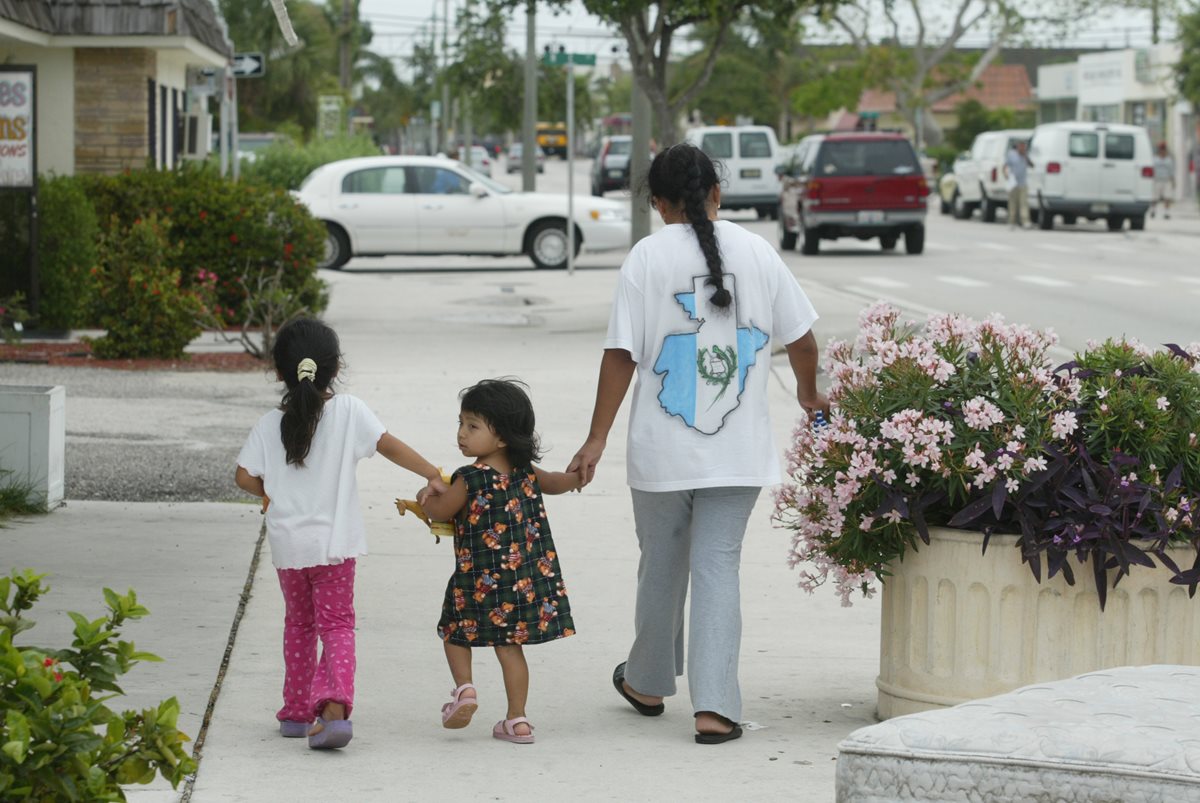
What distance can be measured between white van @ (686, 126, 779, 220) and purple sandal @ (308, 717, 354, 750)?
33604 millimetres

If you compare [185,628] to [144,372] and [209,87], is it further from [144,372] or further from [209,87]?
[209,87]

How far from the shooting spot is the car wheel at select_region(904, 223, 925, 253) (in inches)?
1144

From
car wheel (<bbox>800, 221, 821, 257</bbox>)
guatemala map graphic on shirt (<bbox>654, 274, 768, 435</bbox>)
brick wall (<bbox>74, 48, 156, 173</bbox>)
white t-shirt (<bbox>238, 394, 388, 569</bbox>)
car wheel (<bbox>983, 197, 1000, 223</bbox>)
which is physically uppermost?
brick wall (<bbox>74, 48, 156, 173</bbox>)

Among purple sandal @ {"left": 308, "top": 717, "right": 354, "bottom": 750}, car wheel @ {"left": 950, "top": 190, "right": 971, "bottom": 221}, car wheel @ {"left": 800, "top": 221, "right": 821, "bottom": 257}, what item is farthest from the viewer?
car wheel @ {"left": 950, "top": 190, "right": 971, "bottom": 221}

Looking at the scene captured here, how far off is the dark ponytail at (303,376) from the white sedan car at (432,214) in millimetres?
19764

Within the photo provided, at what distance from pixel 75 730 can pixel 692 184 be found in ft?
8.57

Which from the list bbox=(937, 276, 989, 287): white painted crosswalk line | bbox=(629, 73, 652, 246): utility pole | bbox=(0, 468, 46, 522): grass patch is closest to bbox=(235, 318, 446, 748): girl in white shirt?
bbox=(0, 468, 46, 522): grass patch

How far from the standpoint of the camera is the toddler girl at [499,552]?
5141 mm

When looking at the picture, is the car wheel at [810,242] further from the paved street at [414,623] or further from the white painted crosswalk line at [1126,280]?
the paved street at [414,623]

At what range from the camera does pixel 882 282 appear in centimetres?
2378

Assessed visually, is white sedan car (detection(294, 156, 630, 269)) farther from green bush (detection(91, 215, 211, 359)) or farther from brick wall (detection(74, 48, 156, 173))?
green bush (detection(91, 215, 211, 359))

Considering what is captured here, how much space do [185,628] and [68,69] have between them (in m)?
12.4

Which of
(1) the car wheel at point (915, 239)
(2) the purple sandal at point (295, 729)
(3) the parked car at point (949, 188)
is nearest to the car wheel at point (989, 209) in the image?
(3) the parked car at point (949, 188)

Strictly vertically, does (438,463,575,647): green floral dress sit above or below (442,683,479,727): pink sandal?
above
